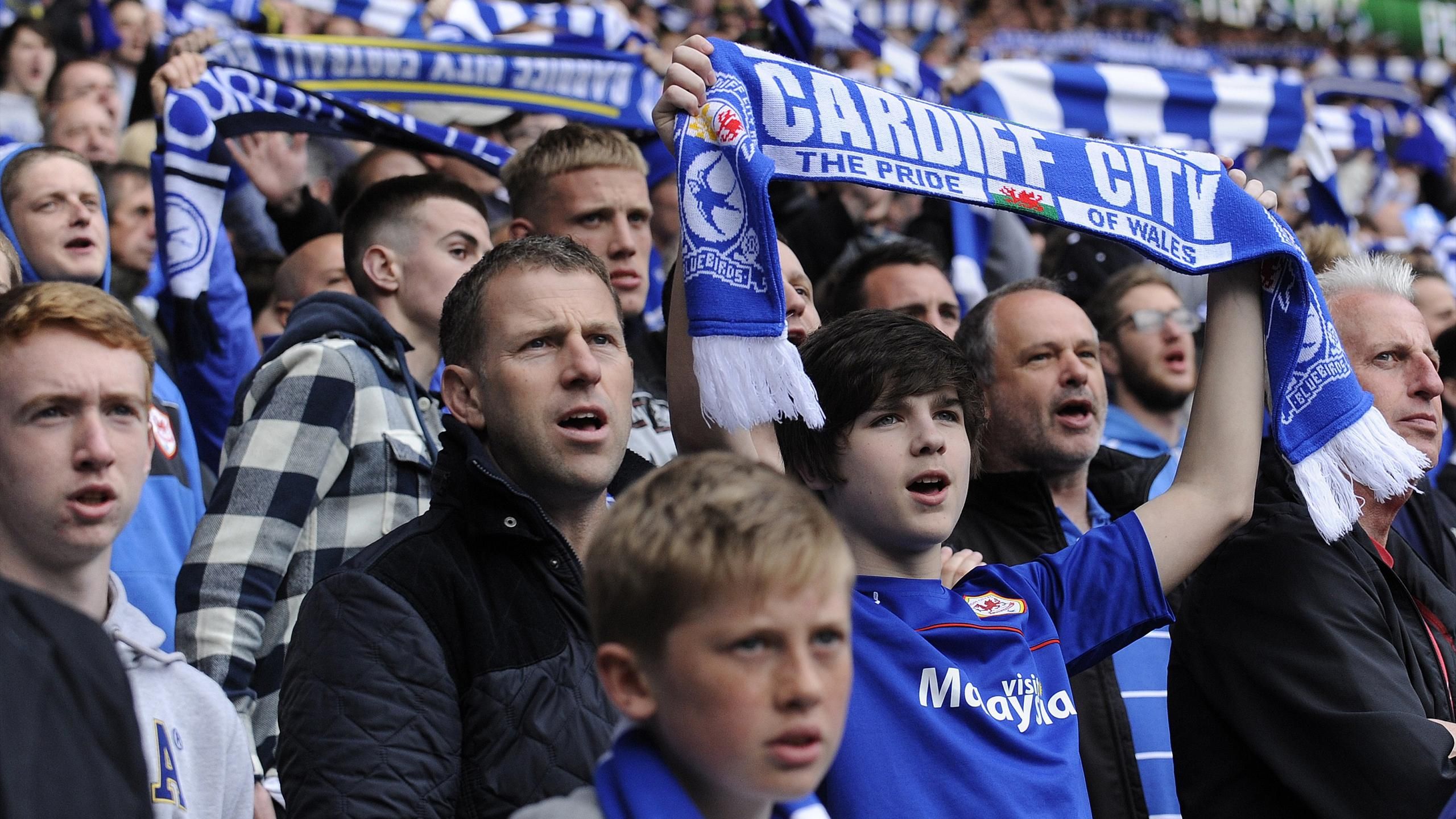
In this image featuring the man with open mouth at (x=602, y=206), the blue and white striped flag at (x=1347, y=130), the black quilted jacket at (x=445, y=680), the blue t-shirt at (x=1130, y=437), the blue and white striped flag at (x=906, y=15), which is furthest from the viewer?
the blue and white striped flag at (x=906, y=15)

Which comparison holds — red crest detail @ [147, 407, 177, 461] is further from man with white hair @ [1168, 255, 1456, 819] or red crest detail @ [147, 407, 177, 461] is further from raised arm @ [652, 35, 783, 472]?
man with white hair @ [1168, 255, 1456, 819]

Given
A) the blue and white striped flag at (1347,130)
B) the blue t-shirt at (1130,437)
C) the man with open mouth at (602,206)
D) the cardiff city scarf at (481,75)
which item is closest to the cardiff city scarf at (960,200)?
the man with open mouth at (602,206)

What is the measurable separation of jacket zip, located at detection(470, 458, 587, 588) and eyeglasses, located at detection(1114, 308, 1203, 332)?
3.27 meters

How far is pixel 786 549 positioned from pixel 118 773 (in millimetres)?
794

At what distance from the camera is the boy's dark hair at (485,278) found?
3.08 meters

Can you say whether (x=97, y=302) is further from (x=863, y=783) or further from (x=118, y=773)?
(x=863, y=783)

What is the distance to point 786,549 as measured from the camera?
76.2 inches

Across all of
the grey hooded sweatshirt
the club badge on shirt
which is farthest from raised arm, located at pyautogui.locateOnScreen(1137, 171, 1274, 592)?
the grey hooded sweatshirt

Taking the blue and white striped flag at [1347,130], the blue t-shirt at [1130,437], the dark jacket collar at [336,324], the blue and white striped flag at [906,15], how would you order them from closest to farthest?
the dark jacket collar at [336,324]
the blue t-shirt at [1130,437]
the blue and white striped flag at [1347,130]
the blue and white striped flag at [906,15]

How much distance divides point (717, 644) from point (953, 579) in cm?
114

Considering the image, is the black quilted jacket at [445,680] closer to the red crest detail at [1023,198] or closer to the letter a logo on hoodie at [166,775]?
the letter a logo on hoodie at [166,775]

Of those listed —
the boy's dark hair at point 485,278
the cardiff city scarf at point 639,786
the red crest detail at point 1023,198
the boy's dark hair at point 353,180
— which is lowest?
the cardiff city scarf at point 639,786

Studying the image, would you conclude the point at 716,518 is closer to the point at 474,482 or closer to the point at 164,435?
the point at 474,482

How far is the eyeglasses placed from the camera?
5.57m
